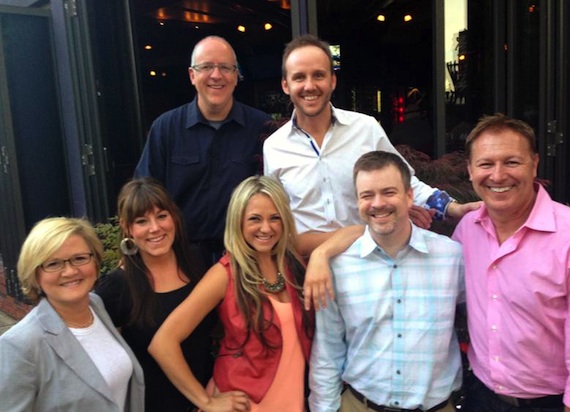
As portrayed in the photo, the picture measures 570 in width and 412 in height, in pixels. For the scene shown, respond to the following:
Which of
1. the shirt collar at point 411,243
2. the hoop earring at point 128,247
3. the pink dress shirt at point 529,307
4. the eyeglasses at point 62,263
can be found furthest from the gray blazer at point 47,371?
the pink dress shirt at point 529,307

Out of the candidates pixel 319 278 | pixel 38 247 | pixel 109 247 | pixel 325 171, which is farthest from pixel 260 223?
pixel 109 247

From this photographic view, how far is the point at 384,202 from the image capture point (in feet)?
6.68

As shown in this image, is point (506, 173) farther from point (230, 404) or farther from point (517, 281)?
point (230, 404)

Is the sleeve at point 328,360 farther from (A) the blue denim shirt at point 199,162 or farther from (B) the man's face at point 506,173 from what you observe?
(A) the blue denim shirt at point 199,162

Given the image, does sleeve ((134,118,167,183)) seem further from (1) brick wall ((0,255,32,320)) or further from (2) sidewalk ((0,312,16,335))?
(2) sidewalk ((0,312,16,335))

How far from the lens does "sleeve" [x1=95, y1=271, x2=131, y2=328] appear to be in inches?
89.7

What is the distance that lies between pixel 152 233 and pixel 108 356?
0.55 metres

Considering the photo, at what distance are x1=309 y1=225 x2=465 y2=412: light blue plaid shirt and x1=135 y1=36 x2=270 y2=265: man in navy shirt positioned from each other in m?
1.08

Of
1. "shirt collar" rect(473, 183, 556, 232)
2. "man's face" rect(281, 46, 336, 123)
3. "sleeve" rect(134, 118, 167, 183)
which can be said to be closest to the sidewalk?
"sleeve" rect(134, 118, 167, 183)

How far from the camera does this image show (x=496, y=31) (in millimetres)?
5609

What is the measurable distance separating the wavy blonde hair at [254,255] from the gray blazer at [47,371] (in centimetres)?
60

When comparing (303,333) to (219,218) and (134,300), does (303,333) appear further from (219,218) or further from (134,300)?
(219,218)

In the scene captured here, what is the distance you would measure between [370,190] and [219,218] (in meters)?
1.22

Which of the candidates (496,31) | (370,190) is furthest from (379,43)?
(370,190)
